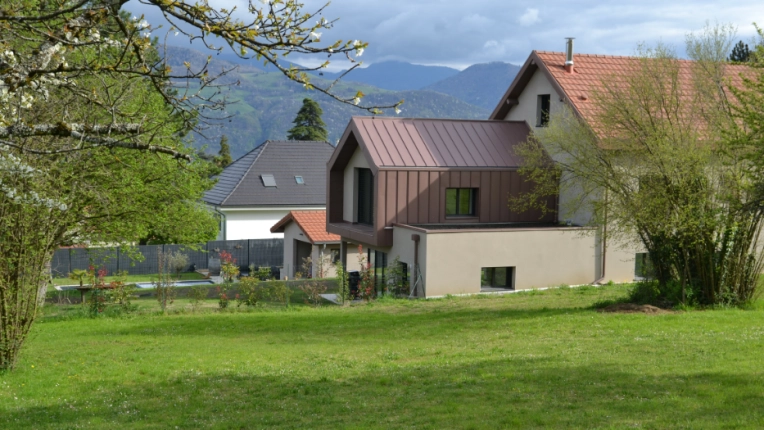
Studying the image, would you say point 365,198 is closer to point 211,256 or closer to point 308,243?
point 308,243

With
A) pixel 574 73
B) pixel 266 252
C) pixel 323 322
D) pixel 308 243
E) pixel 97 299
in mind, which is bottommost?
pixel 323 322

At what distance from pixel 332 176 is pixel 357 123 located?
3508mm

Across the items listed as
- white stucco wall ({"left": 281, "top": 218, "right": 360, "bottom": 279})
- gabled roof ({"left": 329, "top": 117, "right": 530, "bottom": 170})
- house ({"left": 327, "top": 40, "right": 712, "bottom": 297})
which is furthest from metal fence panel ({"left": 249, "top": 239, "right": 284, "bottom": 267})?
gabled roof ({"left": 329, "top": 117, "right": 530, "bottom": 170})

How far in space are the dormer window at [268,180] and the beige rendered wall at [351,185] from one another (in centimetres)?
2173

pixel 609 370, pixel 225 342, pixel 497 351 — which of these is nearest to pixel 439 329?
pixel 497 351

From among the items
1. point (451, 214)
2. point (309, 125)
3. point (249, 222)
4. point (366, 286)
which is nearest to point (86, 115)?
point (366, 286)

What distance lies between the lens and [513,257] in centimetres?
2470

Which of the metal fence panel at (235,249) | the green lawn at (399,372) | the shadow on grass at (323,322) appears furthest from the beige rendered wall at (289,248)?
the green lawn at (399,372)

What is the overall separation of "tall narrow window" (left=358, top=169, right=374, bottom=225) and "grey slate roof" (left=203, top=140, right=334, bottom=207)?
70.1 ft

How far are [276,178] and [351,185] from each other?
76.9ft

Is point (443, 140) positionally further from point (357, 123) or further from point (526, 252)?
point (526, 252)

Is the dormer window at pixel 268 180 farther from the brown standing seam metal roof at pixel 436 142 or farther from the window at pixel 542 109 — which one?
the window at pixel 542 109

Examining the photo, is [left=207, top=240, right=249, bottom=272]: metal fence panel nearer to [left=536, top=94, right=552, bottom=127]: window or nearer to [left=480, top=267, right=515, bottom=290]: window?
[left=536, top=94, right=552, bottom=127]: window

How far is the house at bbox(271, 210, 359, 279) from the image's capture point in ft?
120
